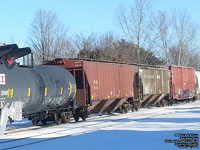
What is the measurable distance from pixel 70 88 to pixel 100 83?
3.12 m

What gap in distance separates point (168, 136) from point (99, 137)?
8.40ft

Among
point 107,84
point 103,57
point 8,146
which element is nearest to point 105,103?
point 107,84

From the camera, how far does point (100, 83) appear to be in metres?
20.7

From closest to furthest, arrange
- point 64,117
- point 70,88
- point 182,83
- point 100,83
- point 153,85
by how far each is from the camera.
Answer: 1. point 70,88
2. point 64,117
3. point 100,83
4. point 153,85
5. point 182,83

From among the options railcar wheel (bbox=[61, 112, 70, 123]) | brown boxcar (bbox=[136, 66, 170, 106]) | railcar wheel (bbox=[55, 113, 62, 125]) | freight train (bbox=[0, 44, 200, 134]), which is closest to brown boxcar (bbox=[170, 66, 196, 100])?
brown boxcar (bbox=[136, 66, 170, 106])

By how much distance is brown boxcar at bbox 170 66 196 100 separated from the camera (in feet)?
113

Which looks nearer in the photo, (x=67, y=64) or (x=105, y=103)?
(x=67, y=64)

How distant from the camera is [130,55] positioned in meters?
52.5

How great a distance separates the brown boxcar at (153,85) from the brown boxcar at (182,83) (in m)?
1.66

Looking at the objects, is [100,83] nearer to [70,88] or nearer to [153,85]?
[70,88]

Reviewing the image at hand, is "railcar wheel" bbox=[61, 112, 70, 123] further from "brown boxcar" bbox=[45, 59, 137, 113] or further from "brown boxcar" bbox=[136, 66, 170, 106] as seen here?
"brown boxcar" bbox=[136, 66, 170, 106]

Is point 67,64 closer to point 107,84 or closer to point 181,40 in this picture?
point 107,84

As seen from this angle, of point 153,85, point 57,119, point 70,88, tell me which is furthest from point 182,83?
point 57,119

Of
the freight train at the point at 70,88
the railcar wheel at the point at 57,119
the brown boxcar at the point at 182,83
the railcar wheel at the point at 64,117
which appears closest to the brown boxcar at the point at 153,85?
the freight train at the point at 70,88
